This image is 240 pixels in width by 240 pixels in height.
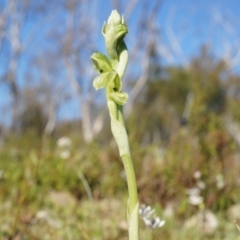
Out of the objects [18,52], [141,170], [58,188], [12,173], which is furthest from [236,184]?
[18,52]

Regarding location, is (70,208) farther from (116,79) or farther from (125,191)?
(116,79)

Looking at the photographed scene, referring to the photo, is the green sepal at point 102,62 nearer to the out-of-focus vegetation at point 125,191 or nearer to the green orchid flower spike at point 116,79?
the green orchid flower spike at point 116,79

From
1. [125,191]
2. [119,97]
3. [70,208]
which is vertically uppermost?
[119,97]

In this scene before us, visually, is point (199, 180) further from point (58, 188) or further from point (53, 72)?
point (53, 72)

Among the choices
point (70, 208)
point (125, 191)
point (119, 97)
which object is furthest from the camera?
point (125, 191)

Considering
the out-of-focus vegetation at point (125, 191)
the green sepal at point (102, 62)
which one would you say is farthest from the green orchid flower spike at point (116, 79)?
the out-of-focus vegetation at point (125, 191)

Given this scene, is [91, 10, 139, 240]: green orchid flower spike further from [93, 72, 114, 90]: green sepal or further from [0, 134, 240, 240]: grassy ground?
[0, 134, 240, 240]: grassy ground

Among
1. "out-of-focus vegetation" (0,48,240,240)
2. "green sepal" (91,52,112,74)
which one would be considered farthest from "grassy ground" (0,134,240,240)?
"green sepal" (91,52,112,74)

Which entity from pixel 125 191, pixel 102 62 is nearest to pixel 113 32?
pixel 102 62
